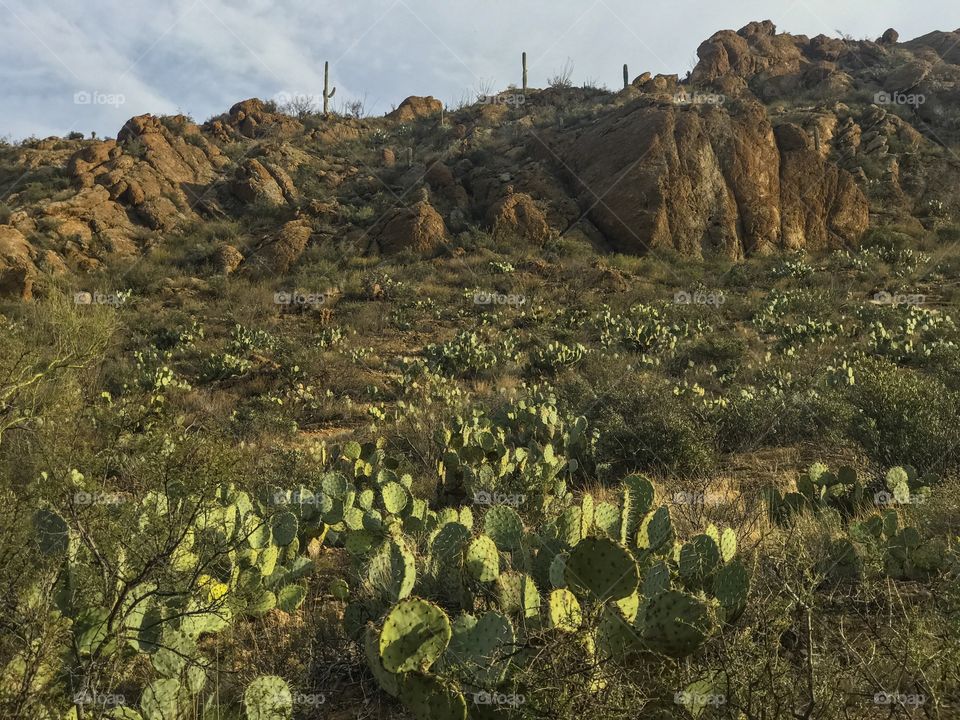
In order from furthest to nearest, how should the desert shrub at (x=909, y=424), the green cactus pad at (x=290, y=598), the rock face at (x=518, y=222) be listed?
the rock face at (x=518, y=222) < the desert shrub at (x=909, y=424) < the green cactus pad at (x=290, y=598)

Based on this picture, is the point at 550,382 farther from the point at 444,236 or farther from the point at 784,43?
the point at 784,43

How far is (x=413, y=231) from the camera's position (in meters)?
19.7
